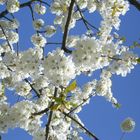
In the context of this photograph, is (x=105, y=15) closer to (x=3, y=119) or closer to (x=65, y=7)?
(x=65, y=7)

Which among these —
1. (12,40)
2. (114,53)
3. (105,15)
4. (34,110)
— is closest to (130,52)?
(114,53)

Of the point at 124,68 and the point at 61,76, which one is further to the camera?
the point at 124,68

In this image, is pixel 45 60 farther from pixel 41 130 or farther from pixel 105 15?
pixel 105 15

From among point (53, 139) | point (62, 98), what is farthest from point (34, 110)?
point (62, 98)

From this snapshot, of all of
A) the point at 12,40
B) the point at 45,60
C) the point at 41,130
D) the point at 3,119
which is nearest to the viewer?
the point at 45,60

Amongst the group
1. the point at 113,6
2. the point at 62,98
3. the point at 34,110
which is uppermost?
the point at 113,6

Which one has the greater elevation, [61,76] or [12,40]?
[12,40]

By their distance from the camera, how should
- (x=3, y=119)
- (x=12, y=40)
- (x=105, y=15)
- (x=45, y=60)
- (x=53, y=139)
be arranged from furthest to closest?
(x=12, y=40), (x=105, y=15), (x=53, y=139), (x=3, y=119), (x=45, y=60)
